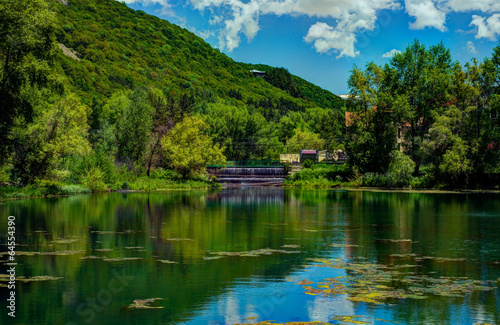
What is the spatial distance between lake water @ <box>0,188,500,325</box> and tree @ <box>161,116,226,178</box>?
109 ft

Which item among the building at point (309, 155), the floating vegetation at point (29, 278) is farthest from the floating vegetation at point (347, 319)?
the building at point (309, 155)

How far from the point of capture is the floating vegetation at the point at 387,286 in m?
12.1

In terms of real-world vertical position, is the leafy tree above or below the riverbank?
above

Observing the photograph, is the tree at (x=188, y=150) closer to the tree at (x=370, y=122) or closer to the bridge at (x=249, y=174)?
the bridge at (x=249, y=174)

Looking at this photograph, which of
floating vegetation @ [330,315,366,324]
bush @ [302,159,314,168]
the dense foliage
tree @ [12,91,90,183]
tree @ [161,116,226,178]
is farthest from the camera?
bush @ [302,159,314,168]

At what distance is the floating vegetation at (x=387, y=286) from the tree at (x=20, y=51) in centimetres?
2869

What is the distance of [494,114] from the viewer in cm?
5719

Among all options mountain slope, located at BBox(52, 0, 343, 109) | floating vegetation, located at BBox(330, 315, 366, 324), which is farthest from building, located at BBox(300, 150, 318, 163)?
floating vegetation, located at BBox(330, 315, 366, 324)

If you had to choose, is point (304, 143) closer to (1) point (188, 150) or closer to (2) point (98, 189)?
(1) point (188, 150)

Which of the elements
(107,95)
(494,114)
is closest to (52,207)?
(494,114)

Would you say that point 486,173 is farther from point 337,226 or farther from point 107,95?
point 107,95

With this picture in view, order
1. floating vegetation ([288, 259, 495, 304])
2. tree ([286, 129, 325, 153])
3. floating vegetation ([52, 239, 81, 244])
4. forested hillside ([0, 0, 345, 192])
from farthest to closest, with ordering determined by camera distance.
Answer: tree ([286, 129, 325, 153])
forested hillside ([0, 0, 345, 192])
floating vegetation ([52, 239, 81, 244])
floating vegetation ([288, 259, 495, 304])

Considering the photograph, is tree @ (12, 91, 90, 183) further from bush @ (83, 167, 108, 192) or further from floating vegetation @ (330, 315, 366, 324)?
floating vegetation @ (330, 315, 366, 324)

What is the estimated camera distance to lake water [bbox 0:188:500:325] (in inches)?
433
